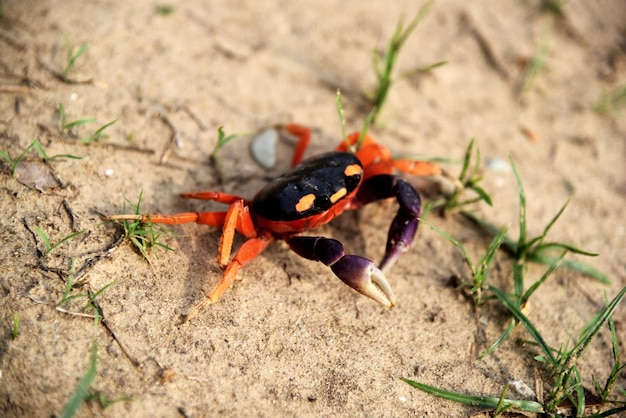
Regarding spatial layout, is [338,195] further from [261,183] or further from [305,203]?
[261,183]

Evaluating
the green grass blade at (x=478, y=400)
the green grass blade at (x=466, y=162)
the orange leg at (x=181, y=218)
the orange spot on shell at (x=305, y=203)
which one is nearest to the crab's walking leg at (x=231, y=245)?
the orange leg at (x=181, y=218)

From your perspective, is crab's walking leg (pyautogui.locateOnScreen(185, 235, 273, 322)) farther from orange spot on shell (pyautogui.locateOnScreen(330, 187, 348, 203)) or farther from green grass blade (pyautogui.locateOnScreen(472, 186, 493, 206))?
green grass blade (pyautogui.locateOnScreen(472, 186, 493, 206))

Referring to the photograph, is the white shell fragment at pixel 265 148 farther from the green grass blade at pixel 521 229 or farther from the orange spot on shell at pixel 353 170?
the green grass blade at pixel 521 229

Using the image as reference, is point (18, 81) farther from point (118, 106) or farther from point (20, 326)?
point (20, 326)

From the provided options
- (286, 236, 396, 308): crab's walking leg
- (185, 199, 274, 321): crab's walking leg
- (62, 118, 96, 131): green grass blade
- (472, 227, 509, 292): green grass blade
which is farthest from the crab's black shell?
(62, 118, 96, 131): green grass blade

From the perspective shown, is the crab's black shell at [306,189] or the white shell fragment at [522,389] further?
the crab's black shell at [306,189]

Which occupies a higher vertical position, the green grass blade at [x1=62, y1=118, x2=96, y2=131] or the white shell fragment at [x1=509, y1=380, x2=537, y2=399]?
the green grass blade at [x1=62, y1=118, x2=96, y2=131]
